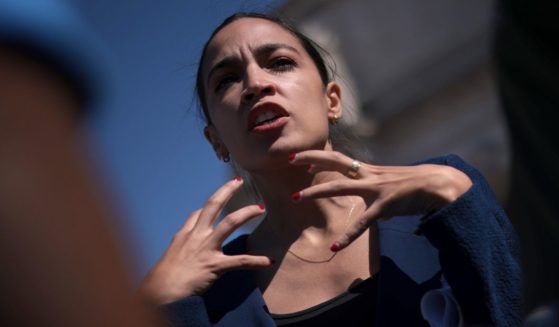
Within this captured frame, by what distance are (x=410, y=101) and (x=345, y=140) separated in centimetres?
757

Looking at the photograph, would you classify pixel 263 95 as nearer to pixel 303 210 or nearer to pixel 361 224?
pixel 303 210

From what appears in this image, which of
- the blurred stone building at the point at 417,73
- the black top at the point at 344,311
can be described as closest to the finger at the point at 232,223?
the black top at the point at 344,311

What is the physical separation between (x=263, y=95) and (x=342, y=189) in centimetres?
72

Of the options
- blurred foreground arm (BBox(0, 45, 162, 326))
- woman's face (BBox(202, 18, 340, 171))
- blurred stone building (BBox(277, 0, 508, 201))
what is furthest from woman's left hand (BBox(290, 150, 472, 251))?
blurred stone building (BBox(277, 0, 508, 201))

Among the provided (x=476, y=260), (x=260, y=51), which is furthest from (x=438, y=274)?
(x=260, y=51)

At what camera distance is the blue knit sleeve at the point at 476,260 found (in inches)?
74.5

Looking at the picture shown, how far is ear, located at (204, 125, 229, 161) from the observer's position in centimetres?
294

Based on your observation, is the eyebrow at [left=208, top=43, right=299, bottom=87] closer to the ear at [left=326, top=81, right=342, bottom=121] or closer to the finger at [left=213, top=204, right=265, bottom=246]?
the ear at [left=326, top=81, right=342, bottom=121]

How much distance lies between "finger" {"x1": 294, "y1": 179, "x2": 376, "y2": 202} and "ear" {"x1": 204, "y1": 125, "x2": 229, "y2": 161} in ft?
3.26

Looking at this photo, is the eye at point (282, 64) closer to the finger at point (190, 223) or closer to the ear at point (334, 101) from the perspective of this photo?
the ear at point (334, 101)

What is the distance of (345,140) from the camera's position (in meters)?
3.11

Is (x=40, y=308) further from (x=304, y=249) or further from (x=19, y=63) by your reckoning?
(x=304, y=249)

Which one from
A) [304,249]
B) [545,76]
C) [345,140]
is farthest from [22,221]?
[345,140]

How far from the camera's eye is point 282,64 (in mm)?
2738
